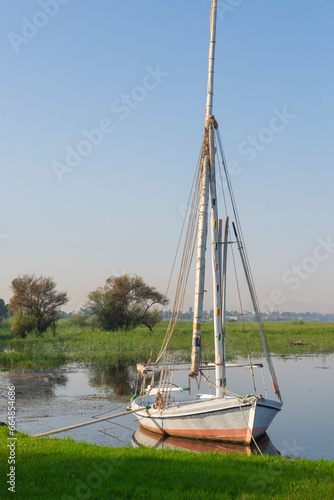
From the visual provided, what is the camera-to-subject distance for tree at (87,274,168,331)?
65750mm

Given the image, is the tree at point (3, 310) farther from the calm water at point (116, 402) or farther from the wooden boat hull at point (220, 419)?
the wooden boat hull at point (220, 419)

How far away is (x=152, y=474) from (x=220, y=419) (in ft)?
19.8

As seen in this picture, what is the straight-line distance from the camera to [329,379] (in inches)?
1302

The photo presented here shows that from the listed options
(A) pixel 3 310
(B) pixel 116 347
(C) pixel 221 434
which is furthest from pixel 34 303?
(A) pixel 3 310

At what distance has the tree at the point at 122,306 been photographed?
6575cm

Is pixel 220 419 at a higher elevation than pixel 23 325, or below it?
below

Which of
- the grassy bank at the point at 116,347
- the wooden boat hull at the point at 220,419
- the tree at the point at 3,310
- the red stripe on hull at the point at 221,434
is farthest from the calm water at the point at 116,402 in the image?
the tree at the point at 3,310

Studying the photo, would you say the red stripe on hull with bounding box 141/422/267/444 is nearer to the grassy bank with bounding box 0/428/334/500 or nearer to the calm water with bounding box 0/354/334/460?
the calm water with bounding box 0/354/334/460

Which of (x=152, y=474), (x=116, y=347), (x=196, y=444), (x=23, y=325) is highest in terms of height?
(x=23, y=325)

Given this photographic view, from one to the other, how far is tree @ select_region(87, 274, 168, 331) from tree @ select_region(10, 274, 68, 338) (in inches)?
237

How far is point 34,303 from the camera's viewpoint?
59.8 metres

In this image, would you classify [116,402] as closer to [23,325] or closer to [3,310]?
[23,325]

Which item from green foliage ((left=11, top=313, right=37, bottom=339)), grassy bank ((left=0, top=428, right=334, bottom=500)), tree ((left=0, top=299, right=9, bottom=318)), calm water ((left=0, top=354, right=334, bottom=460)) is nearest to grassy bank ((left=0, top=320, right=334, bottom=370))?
green foliage ((left=11, top=313, right=37, bottom=339))

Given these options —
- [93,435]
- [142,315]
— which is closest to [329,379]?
[93,435]
